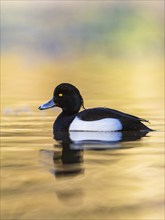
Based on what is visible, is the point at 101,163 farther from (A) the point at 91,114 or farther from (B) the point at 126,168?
(A) the point at 91,114

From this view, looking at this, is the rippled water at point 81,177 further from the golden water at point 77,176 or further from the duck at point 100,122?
the duck at point 100,122

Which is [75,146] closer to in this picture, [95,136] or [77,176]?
[95,136]

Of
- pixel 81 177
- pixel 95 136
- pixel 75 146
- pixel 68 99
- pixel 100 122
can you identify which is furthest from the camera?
pixel 68 99

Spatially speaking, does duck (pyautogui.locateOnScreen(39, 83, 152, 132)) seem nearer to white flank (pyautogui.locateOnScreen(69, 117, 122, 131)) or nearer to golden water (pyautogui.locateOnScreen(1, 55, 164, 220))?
white flank (pyautogui.locateOnScreen(69, 117, 122, 131))

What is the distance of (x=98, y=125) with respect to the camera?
1260 cm

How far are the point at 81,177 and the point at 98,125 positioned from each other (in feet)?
14.8

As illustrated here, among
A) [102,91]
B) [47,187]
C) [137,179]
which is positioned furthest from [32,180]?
[102,91]

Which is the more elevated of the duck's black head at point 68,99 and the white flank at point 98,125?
the duck's black head at point 68,99

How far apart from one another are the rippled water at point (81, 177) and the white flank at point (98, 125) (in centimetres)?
24

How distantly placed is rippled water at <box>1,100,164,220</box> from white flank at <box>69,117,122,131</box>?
241mm

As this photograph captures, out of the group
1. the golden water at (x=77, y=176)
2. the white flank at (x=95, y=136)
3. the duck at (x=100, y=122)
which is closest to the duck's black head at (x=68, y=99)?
the golden water at (x=77, y=176)

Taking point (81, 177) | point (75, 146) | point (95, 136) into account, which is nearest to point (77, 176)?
point (81, 177)

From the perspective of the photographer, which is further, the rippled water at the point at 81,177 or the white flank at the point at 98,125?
the white flank at the point at 98,125

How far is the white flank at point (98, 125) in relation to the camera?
492 inches
